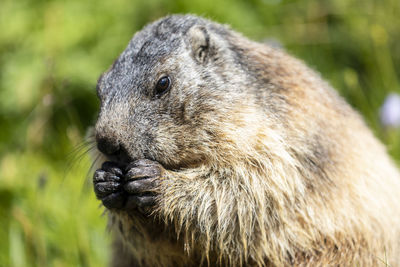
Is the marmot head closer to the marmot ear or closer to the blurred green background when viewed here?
the marmot ear

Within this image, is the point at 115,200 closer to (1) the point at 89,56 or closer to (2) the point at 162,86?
(2) the point at 162,86

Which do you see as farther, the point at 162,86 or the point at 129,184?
the point at 162,86

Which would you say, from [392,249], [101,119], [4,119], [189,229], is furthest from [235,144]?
[4,119]

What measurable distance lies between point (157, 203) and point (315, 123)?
4.18 feet

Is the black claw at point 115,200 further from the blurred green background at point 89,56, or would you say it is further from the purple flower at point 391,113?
the purple flower at point 391,113

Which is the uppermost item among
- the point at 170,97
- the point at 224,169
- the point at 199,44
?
the point at 199,44

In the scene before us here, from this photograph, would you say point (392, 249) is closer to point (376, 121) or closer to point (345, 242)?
point (345, 242)

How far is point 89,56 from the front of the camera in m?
7.09

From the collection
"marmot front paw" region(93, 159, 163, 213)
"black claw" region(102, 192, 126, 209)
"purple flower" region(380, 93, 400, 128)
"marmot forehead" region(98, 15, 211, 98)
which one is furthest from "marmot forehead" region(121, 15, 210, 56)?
"purple flower" region(380, 93, 400, 128)

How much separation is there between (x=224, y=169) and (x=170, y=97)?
61cm

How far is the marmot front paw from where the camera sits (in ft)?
11.3

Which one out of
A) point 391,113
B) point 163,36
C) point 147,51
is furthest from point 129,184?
point 391,113

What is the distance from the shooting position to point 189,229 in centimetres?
364

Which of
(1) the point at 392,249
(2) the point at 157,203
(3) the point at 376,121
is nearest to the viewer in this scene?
(2) the point at 157,203
